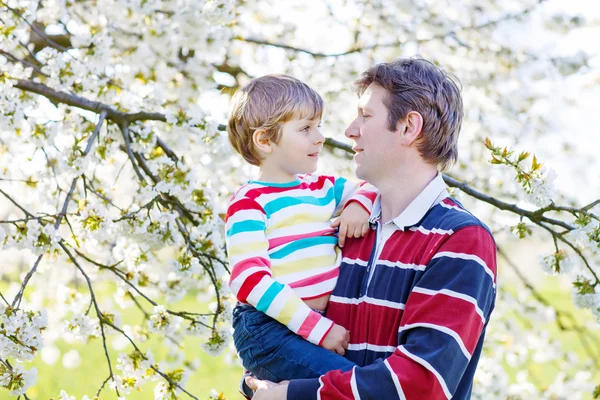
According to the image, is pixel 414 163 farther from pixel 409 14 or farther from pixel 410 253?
pixel 409 14

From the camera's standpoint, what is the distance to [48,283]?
779cm

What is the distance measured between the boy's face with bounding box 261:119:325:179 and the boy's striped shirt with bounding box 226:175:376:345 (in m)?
0.05

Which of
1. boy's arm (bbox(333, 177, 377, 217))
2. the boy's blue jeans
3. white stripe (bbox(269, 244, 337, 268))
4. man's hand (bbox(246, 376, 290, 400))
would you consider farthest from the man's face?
man's hand (bbox(246, 376, 290, 400))

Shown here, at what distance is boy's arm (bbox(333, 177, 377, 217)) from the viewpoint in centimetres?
188

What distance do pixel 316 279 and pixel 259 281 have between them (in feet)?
0.53

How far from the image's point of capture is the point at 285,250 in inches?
70.5

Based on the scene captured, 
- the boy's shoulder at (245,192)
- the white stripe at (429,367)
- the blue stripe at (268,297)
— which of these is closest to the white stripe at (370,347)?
the white stripe at (429,367)

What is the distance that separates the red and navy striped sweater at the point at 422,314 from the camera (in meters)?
1.45

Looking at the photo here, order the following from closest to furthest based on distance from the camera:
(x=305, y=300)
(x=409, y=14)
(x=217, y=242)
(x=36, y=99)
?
(x=305, y=300) < (x=217, y=242) < (x=36, y=99) < (x=409, y=14)

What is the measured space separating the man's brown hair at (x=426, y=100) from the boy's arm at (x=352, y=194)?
0.67 ft

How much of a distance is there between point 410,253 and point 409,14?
343 cm

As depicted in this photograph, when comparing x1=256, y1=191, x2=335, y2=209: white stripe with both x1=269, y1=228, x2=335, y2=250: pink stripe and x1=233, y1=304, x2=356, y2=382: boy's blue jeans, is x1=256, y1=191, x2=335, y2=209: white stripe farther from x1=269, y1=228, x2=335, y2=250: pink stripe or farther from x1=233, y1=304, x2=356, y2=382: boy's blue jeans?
x1=233, y1=304, x2=356, y2=382: boy's blue jeans

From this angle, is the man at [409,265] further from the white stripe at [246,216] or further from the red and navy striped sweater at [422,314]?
the white stripe at [246,216]

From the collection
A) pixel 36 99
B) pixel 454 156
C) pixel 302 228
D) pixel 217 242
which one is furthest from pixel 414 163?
pixel 36 99
